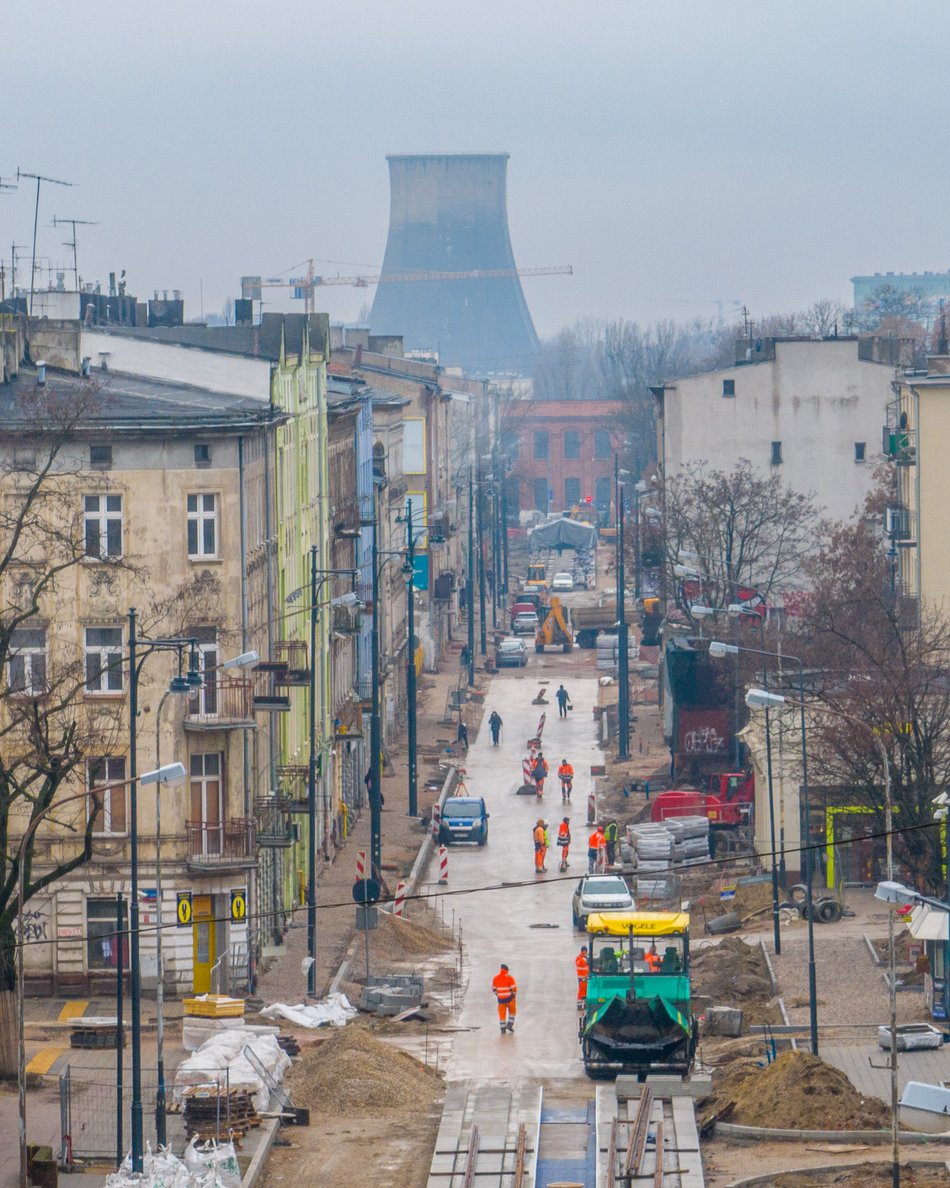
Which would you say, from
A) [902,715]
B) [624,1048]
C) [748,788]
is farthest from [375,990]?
[748,788]

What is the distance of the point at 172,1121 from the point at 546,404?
14683 centimetres

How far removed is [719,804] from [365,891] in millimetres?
16026

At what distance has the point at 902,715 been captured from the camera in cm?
4638

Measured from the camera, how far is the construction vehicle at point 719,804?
5866 cm

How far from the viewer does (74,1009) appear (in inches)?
1635

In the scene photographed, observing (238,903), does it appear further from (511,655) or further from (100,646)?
(511,655)

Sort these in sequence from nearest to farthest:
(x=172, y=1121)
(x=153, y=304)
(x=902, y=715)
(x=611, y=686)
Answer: (x=172, y=1121)
(x=902, y=715)
(x=153, y=304)
(x=611, y=686)

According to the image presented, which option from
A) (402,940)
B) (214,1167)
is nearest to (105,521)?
(402,940)

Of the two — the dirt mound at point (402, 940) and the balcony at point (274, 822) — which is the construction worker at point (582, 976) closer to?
the balcony at point (274, 822)

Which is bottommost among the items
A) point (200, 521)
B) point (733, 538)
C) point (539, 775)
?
point (539, 775)

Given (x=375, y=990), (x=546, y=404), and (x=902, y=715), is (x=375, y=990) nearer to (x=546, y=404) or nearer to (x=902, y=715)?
(x=902, y=715)

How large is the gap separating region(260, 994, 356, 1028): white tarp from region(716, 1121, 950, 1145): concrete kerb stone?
1071cm

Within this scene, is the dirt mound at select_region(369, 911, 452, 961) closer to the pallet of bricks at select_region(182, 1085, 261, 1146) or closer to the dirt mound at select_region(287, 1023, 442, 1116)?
the dirt mound at select_region(287, 1023, 442, 1116)

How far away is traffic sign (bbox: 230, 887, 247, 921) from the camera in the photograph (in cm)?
4269
